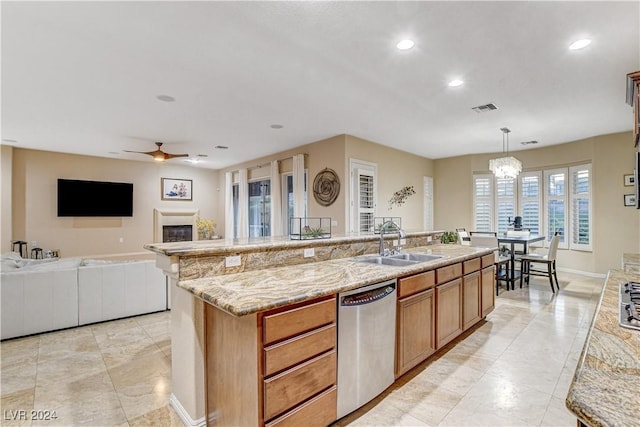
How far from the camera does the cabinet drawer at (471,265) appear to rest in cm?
316

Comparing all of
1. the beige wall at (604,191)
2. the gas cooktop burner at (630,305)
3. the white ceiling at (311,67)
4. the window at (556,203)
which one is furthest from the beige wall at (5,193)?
the window at (556,203)

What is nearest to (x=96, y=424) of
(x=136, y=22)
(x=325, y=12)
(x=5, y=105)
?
(x=136, y=22)

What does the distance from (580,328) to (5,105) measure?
781cm

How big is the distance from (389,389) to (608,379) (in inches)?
69.6

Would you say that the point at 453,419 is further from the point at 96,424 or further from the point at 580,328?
the point at 580,328

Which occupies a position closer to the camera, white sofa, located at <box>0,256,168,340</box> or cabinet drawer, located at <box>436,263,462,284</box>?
cabinet drawer, located at <box>436,263,462,284</box>

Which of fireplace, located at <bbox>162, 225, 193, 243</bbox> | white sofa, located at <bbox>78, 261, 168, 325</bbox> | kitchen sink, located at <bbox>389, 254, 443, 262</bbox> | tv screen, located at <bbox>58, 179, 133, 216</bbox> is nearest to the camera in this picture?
kitchen sink, located at <bbox>389, 254, 443, 262</bbox>

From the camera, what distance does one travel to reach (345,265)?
102 inches

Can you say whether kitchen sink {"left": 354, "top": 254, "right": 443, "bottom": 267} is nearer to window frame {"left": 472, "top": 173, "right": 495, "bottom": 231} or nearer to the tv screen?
window frame {"left": 472, "top": 173, "right": 495, "bottom": 231}

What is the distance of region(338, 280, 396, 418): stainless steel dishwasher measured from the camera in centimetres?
192

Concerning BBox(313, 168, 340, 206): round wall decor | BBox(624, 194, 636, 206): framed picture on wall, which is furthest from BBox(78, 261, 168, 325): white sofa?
BBox(624, 194, 636, 206): framed picture on wall

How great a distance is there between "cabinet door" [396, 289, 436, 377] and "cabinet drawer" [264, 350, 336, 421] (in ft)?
2.36

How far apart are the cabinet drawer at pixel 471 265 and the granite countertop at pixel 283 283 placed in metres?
0.67

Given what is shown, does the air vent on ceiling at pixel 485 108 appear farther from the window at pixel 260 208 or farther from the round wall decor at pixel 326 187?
the window at pixel 260 208
